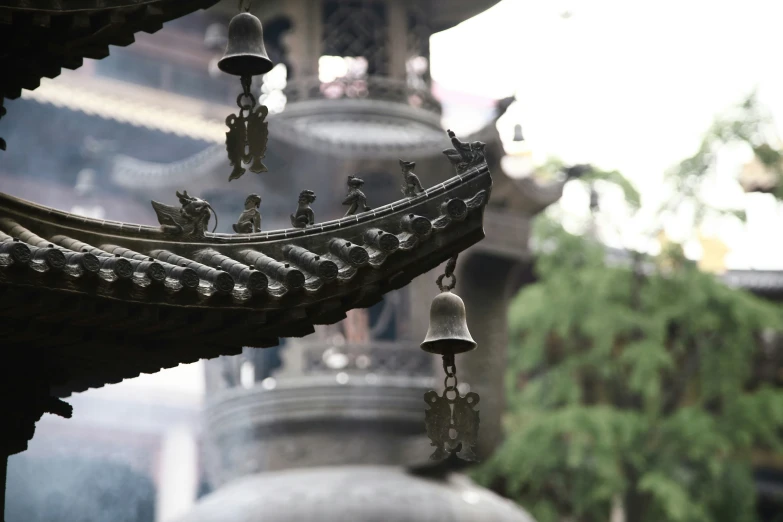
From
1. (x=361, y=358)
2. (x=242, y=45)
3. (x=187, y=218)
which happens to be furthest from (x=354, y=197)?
(x=361, y=358)

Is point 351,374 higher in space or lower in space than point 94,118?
lower

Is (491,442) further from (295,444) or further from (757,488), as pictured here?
(757,488)

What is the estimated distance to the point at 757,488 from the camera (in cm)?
2077

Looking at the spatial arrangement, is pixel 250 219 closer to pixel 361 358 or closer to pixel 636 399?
pixel 361 358

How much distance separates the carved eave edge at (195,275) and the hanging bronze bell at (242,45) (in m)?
0.86

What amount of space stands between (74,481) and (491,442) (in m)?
6.22

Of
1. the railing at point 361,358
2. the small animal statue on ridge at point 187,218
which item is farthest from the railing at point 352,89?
the small animal statue on ridge at point 187,218

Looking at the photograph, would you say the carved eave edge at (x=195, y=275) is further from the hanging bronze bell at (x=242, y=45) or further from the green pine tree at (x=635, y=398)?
the green pine tree at (x=635, y=398)

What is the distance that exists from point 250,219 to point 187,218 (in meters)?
0.32

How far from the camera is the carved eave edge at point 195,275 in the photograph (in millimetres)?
5070

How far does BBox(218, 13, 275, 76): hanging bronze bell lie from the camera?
20.0ft

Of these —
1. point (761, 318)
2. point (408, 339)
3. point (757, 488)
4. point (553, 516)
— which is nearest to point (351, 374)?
point (408, 339)

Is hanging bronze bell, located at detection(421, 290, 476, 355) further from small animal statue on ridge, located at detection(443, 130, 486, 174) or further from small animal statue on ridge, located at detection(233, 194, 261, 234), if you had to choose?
small animal statue on ridge, located at detection(233, 194, 261, 234)

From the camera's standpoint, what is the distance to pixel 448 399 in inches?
240
